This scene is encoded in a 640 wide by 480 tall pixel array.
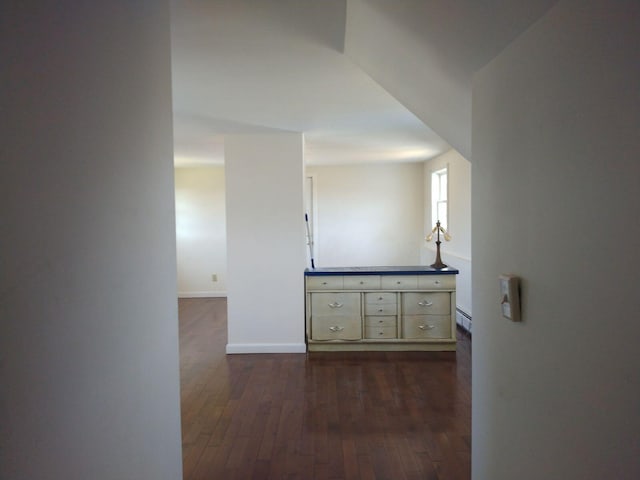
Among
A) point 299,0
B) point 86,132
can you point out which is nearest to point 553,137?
point 86,132

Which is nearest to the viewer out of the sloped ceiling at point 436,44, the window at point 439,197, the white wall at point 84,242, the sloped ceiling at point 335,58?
the white wall at point 84,242

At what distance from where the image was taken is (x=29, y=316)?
0.69 metres

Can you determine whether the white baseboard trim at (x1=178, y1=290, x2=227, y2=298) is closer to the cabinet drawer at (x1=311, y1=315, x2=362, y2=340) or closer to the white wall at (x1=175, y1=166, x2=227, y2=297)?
the white wall at (x1=175, y1=166, x2=227, y2=297)

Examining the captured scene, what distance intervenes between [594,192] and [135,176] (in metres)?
1.06

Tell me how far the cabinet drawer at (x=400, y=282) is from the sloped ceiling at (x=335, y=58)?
58.9 inches

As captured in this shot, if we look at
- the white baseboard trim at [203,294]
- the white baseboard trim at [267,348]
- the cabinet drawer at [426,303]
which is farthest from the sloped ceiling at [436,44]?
the white baseboard trim at [203,294]

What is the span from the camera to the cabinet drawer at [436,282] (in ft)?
13.4

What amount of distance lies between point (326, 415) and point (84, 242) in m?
2.36

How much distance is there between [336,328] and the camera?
416 cm

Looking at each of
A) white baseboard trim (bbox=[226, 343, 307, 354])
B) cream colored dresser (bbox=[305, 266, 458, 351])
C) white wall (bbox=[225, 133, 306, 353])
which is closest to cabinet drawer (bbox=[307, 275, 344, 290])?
cream colored dresser (bbox=[305, 266, 458, 351])

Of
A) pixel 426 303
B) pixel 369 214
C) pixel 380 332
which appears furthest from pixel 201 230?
pixel 426 303

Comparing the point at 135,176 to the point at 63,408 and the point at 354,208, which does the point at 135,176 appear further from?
the point at 354,208

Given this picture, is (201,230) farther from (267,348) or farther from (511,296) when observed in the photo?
(511,296)

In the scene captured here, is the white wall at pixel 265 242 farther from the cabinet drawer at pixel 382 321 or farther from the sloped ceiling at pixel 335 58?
the cabinet drawer at pixel 382 321
